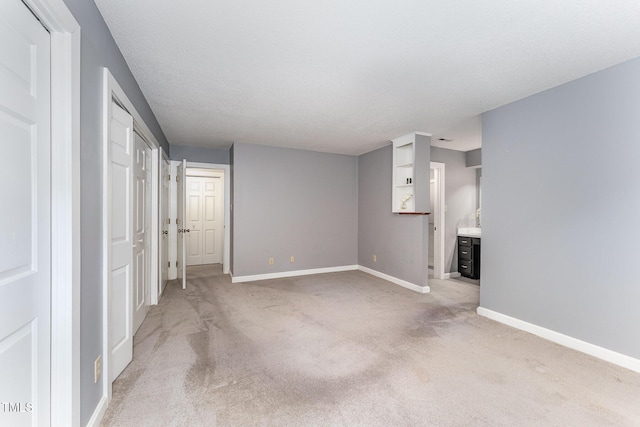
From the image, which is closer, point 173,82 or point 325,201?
point 173,82

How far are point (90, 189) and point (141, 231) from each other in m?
1.52

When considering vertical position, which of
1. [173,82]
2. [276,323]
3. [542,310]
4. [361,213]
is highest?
[173,82]

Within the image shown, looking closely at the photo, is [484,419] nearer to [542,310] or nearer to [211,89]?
[542,310]

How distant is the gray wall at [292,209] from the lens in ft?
15.8

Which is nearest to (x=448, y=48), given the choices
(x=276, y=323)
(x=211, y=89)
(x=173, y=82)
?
(x=211, y=89)

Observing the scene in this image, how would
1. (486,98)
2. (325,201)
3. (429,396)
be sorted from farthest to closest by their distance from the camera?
(325,201), (486,98), (429,396)

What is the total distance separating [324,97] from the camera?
9.47ft

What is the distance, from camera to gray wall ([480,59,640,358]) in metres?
2.21

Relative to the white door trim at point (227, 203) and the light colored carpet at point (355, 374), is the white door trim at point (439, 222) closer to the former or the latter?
the light colored carpet at point (355, 374)

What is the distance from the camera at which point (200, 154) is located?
5.18 metres

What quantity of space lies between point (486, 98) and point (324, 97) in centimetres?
171

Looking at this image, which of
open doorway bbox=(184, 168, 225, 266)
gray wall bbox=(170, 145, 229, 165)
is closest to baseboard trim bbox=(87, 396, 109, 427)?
gray wall bbox=(170, 145, 229, 165)

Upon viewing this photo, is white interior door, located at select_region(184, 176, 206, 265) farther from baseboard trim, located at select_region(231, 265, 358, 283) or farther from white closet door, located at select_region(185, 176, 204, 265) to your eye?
baseboard trim, located at select_region(231, 265, 358, 283)

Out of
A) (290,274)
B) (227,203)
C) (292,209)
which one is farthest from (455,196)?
(227,203)
